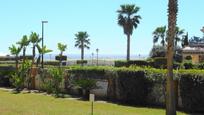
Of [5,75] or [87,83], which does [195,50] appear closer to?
[5,75]

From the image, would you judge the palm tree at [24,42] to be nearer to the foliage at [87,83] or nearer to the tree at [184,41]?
the foliage at [87,83]

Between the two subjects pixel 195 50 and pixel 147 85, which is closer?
pixel 147 85

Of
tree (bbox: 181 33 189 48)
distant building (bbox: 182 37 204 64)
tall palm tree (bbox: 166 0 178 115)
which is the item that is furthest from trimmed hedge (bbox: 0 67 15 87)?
tree (bbox: 181 33 189 48)

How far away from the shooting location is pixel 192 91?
2320 cm

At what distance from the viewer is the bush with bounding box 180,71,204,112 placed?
22844mm

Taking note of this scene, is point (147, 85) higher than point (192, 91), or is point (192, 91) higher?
point (147, 85)

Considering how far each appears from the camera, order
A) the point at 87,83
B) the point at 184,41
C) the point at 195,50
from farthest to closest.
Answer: the point at 184,41 < the point at 195,50 < the point at 87,83

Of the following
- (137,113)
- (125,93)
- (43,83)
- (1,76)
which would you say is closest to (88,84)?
(125,93)

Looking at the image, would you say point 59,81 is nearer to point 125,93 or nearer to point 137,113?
point 125,93

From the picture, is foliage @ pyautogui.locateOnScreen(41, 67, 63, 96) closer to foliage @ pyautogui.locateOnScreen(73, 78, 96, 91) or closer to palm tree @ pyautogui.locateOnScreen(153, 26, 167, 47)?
foliage @ pyautogui.locateOnScreen(73, 78, 96, 91)

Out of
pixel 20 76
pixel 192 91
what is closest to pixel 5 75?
pixel 20 76

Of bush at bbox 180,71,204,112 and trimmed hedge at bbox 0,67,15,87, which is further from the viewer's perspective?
trimmed hedge at bbox 0,67,15,87

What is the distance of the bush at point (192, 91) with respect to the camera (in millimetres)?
22844

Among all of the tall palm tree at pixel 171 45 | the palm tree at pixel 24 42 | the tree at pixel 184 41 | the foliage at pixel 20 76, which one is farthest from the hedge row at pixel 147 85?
the tree at pixel 184 41
